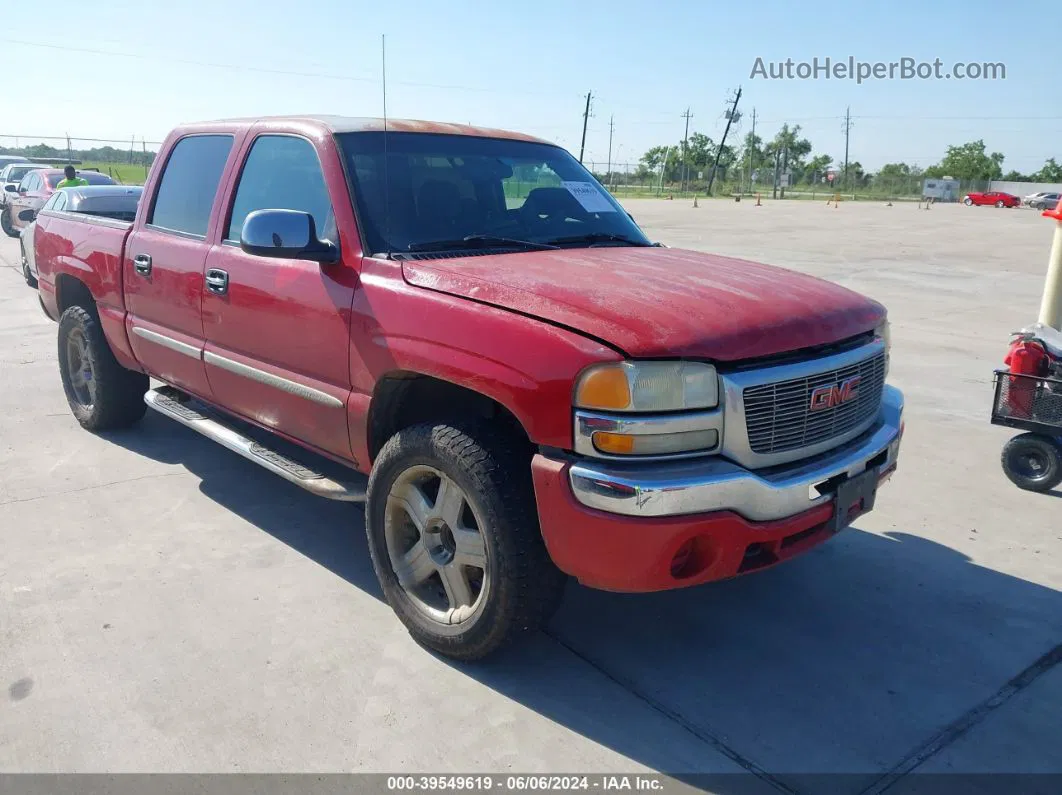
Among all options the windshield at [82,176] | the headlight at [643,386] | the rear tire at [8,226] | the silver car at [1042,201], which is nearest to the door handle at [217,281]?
the headlight at [643,386]

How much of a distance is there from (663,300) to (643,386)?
42cm

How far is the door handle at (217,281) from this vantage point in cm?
407

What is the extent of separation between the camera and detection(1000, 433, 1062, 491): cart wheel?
4891 millimetres

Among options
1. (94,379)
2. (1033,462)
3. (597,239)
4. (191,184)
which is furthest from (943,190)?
(191,184)

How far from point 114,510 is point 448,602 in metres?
2.22

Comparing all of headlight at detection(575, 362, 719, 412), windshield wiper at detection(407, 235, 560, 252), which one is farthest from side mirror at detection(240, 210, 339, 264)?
headlight at detection(575, 362, 719, 412)

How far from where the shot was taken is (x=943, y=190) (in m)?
75.2

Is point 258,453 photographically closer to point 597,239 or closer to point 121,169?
point 597,239

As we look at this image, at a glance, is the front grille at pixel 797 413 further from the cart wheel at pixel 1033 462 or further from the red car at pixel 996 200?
the red car at pixel 996 200

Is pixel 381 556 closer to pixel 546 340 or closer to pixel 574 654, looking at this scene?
pixel 574 654

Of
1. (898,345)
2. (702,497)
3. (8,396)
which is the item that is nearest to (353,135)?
(702,497)

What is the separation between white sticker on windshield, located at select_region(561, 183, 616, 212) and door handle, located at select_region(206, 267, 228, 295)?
66.7 inches

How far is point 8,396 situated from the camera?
22.1 ft

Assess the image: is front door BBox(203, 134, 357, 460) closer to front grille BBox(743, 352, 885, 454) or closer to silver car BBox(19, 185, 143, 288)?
front grille BBox(743, 352, 885, 454)
